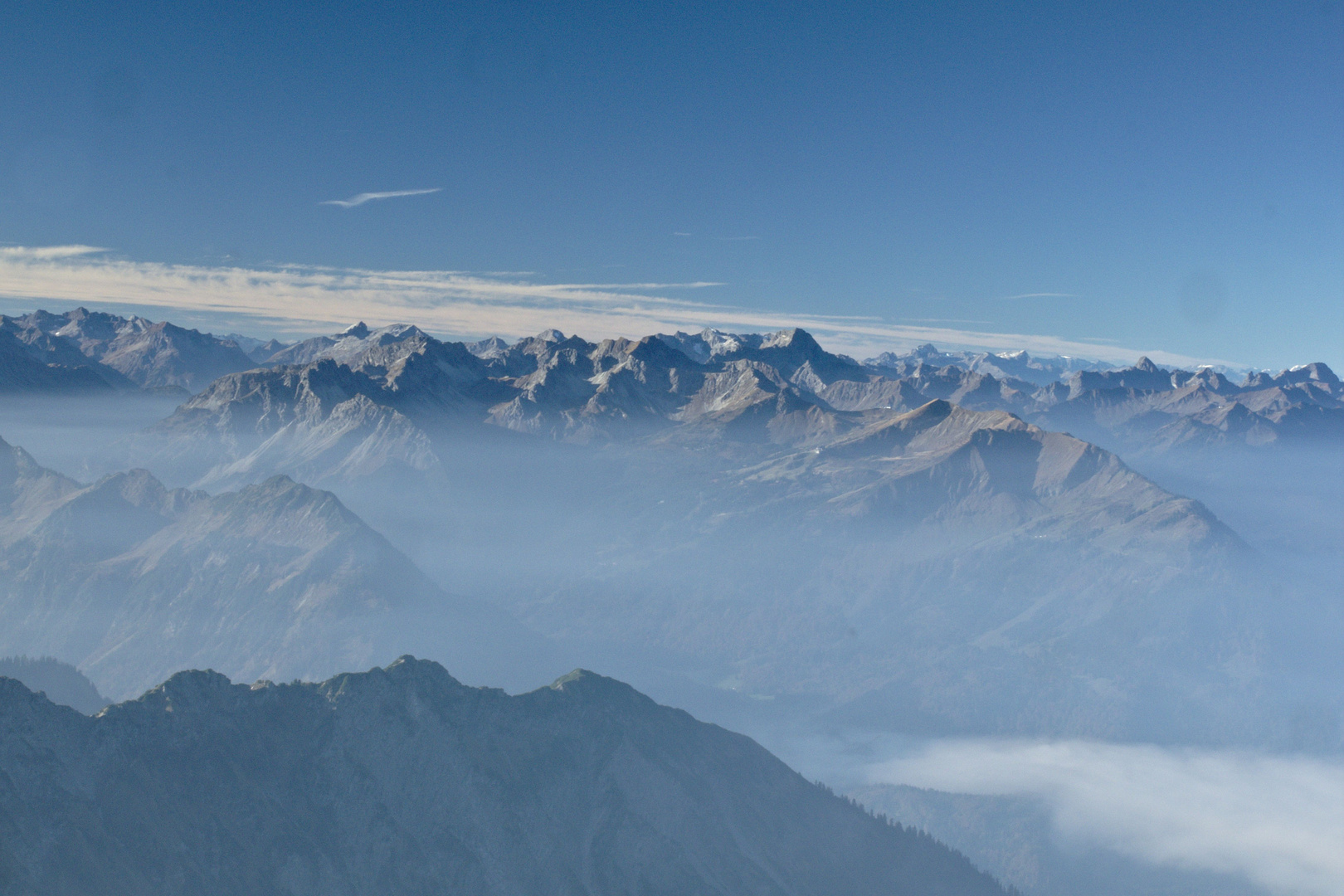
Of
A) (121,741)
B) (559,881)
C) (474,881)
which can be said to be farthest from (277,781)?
(559,881)

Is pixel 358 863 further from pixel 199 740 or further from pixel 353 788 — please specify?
pixel 199 740

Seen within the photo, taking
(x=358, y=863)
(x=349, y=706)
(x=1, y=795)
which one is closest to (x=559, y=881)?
(x=358, y=863)

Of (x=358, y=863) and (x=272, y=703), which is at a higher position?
(x=272, y=703)

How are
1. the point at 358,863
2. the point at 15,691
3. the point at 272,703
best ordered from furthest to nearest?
1. the point at 272,703
2. the point at 358,863
3. the point at 15,691

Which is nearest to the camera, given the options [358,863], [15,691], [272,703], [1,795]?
[1,795]

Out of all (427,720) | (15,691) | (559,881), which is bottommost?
(559,881)

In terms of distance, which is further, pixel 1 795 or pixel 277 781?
pixel 277 781

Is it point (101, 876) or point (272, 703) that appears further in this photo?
point (272, 703)

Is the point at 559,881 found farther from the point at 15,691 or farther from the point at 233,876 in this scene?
the point at 15,691

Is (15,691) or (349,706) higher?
(15,691)
